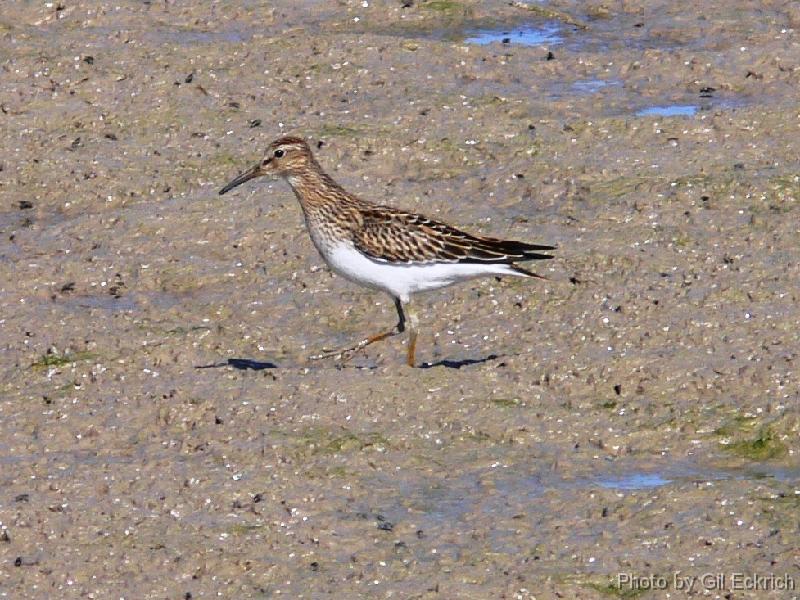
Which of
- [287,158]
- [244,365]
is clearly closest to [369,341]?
[244,365]

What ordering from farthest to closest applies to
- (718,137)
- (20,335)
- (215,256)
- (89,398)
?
(718,137), (215,256), (20,335), (89,398)

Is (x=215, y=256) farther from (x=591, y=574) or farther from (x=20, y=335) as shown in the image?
(x=591, y=574)

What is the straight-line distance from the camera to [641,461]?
924 centimetres

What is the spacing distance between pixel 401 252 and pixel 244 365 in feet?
3.95

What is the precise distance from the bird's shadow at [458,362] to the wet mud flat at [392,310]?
0.03 m

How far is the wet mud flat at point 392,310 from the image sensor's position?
833 centimetres

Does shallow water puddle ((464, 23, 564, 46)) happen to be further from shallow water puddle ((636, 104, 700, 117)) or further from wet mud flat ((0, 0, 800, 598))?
shallow water puddle ((636, 104, 700, 117))

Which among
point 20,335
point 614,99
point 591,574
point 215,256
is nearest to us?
point 591,574

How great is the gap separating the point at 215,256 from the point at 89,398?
2647 mm

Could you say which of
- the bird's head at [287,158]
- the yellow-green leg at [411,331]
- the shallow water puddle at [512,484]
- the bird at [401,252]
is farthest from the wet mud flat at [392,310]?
the bird's head at [287,158]

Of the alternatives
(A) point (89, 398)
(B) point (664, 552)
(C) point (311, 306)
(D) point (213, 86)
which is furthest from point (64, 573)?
(D) point (213, 86)

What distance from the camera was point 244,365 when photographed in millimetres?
10578

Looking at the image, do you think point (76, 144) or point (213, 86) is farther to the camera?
point (213, 86)

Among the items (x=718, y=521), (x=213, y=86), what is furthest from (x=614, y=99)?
(x=718, y=521)
